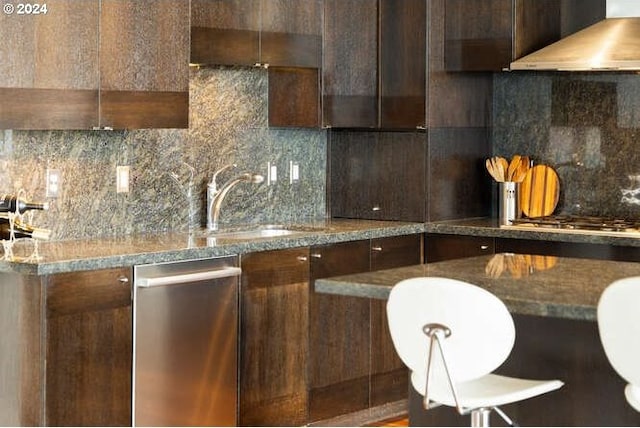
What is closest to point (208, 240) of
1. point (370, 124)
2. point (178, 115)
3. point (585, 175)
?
point (178, 115)

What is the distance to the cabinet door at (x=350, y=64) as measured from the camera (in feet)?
19.1

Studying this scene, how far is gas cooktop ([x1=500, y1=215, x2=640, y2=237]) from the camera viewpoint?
214 inches

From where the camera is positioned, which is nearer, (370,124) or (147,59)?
(147,59)

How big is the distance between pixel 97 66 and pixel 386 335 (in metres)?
2.00

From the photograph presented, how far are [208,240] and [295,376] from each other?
74cm

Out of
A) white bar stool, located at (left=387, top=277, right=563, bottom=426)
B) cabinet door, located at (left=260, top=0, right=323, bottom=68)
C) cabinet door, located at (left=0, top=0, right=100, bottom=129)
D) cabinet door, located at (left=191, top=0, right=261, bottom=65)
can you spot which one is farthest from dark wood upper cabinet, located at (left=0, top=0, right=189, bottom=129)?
white bar stool, located at (left=387, top=277, right=563, bottom=426)

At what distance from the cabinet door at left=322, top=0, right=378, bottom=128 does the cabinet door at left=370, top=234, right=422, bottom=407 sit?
65 centimetres

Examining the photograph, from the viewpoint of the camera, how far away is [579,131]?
6172 mm

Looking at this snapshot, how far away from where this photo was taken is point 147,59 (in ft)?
15.5

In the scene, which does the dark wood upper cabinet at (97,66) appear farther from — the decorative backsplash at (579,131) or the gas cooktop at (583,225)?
the decorative backsplash at (579,131)

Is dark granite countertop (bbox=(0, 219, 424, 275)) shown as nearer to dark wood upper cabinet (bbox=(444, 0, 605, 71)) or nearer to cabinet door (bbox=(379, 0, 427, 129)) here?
cabinet door (bbox=(379, 0, 427, 129))

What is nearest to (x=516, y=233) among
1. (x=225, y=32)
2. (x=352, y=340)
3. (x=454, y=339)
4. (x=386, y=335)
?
(x=386, y=335)

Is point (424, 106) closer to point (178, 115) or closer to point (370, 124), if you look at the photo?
point (370, 124)

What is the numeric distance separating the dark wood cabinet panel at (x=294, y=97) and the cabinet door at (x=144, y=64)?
0.97 m
